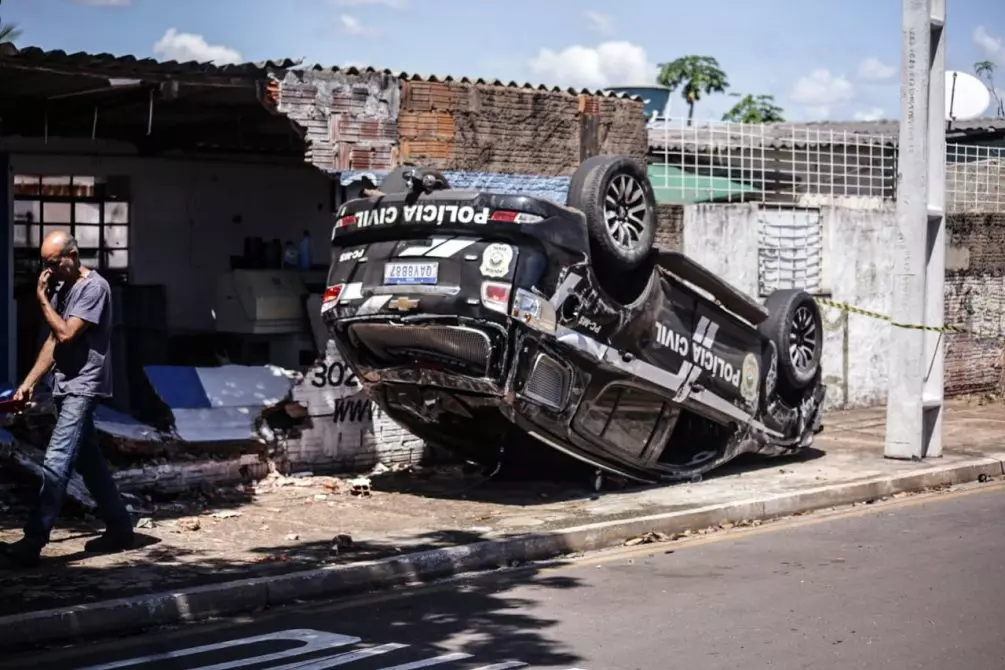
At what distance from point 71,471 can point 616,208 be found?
449 cm

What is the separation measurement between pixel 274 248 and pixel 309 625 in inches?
305

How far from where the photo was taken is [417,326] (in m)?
9.84

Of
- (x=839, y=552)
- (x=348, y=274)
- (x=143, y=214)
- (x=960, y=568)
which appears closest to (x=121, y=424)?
(x=348, y=274)

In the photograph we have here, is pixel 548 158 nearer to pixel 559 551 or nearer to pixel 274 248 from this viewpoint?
pixel 274 248

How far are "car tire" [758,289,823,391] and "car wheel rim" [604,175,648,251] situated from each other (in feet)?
7.24

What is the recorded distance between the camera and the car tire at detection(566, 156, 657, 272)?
1017cm

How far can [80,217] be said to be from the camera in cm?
1374

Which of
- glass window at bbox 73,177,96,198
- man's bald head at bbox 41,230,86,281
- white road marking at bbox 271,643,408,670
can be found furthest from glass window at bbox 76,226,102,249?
white road marking at bbox 271,643,408,670

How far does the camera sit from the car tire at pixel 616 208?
1017 centimetres

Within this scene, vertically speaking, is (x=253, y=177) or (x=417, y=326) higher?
(x=253, y=177)

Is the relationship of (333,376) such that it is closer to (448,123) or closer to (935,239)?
(448,123)

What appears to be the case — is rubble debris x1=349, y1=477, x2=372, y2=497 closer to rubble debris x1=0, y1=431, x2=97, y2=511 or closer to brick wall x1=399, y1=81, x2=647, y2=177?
rubble debris x1=0, y1=431, x2=97, y2=511

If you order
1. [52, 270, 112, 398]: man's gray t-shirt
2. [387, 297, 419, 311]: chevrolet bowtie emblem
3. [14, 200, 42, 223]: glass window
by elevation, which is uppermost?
[14, 200, 42, 223]: glass window

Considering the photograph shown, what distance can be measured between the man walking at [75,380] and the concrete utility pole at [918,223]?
7.63 metres
